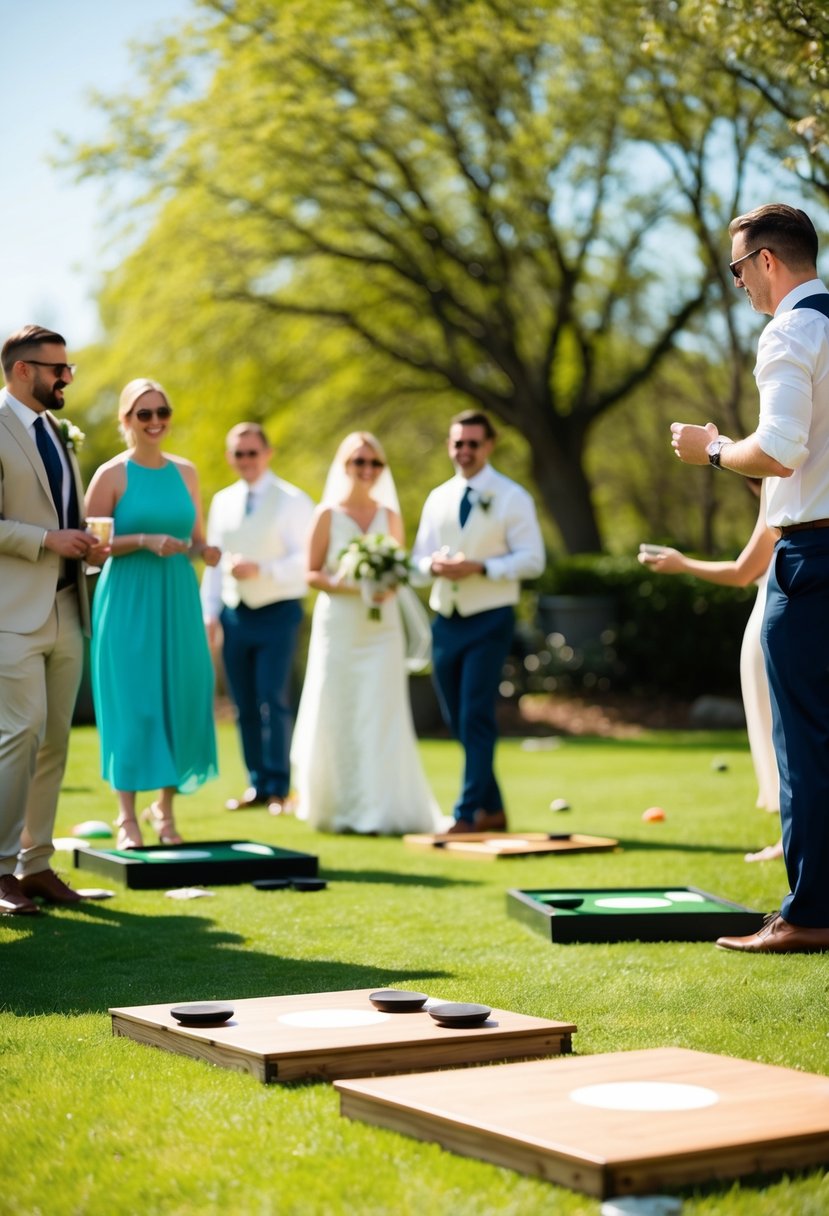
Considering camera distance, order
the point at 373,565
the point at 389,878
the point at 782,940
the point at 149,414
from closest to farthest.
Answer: the point at 782,940 → the point at 389,878 → the point at 149,414 → the point at 373,565

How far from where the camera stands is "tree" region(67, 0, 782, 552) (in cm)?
2091

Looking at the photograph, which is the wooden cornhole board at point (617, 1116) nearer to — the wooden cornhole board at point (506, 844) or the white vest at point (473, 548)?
the wooden cornhole board at point (506, 844)

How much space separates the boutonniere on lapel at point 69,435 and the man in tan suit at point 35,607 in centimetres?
4

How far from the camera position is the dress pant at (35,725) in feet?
21.5

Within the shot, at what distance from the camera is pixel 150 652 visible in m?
8.38

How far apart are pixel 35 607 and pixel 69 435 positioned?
3.14 feet

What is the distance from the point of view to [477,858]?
28.4ft

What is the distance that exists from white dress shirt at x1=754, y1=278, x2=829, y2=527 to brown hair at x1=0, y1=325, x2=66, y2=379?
10.4ft

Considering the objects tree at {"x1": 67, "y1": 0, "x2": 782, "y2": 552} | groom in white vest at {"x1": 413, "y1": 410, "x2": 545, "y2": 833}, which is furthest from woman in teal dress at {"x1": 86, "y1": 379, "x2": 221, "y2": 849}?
tree at {"x1": 67, "y1": 0, "x2": 782, "y2": 552}

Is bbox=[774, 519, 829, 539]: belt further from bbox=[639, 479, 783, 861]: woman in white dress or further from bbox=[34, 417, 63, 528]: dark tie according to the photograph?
bbox=[34, 417, 63, 528]: dark tie

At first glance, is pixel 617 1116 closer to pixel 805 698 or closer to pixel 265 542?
pixel 805 698

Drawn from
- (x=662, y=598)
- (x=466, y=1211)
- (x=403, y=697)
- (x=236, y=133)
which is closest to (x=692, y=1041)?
(x=466, y=1211)

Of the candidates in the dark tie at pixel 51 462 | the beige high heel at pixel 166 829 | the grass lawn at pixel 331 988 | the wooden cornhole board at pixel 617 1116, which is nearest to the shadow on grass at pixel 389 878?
the grass lawn at pixel 331 988

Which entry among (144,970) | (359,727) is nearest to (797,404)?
(144,970)
